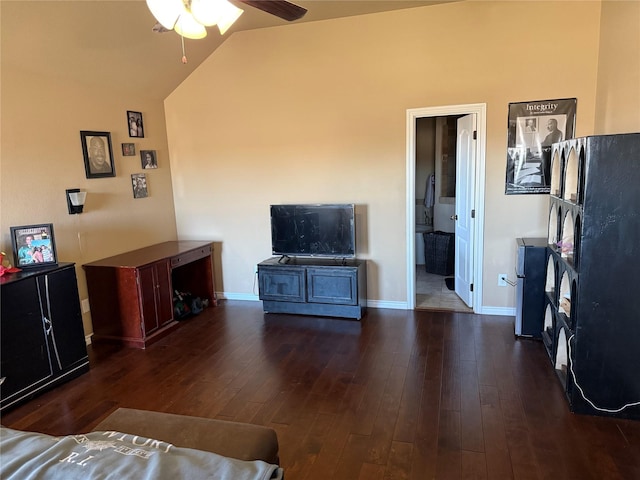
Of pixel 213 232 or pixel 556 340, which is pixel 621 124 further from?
pixel 213 232

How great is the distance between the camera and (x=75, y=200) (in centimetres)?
377

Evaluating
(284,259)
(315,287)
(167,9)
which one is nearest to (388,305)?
(315,287)

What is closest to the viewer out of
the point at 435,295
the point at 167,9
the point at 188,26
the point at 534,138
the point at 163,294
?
the point at 167,9

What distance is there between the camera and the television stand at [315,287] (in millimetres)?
4375

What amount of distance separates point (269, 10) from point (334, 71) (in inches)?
90.8

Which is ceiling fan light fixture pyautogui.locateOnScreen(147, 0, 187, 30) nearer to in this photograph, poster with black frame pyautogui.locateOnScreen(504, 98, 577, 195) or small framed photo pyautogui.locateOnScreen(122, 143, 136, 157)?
small framed photo pyautogui.locateOnScreen(122, 143, 136, 157)

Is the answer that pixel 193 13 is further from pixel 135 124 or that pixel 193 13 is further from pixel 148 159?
pixel 148 159

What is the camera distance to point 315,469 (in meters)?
2.26

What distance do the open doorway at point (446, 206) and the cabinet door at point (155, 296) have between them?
2.49 meters

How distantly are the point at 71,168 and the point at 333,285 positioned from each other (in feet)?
Result: 8.77

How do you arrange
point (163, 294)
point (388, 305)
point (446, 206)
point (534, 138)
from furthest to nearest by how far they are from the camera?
point (446, 206)
point (388, 305)
point (163, 294)
point (534, 138)

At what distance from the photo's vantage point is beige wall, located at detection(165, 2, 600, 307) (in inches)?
155

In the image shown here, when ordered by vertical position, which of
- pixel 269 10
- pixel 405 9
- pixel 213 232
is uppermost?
pixel 405 9

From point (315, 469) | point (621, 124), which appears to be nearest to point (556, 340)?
point (621, 124)
